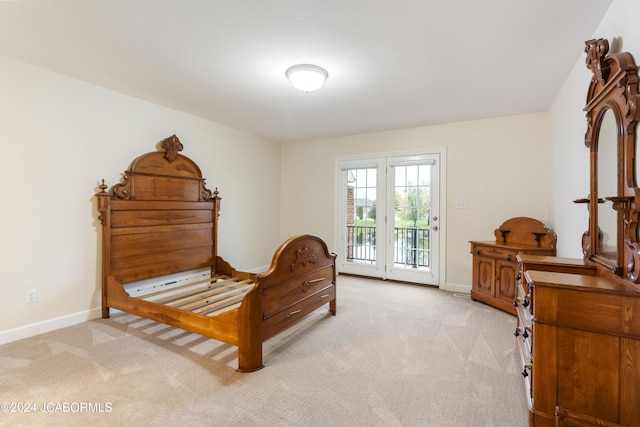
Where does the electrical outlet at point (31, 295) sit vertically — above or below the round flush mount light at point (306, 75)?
below

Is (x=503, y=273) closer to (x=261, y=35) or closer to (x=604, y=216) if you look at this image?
(x=604, y=216)

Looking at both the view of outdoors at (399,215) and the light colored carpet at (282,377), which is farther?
the view of outdoors at (399,215)

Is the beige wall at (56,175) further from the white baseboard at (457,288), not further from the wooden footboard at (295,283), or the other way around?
the white baseboard at (457,288)

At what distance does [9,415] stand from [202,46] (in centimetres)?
258

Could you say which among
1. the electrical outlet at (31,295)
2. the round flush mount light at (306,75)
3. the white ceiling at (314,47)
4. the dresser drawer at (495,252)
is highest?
the white ceiling at (314,47)

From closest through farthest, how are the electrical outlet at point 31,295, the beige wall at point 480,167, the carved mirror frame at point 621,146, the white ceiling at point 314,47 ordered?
the carved mirror frame at point 621,146 < the white ceiling at point 314,47 < the electrical outlet at point 31,295 < the beige wall at point 480,167

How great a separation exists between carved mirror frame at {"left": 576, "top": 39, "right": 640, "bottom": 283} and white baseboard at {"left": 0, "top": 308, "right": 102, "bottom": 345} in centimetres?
417

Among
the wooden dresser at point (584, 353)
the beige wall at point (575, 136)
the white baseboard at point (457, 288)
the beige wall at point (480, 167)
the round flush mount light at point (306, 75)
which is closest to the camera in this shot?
the wooden dresser at point (584, 353)

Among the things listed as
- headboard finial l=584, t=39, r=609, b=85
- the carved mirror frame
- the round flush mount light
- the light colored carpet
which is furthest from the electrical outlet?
headboard finial l=584, t=39, r=609, b=85

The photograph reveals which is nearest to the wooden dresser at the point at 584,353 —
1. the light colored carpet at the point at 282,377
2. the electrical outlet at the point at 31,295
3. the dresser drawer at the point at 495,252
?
the light colored carpet at the point at 282,377

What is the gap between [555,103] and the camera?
3.11 metres

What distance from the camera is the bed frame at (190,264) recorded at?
2.08 m

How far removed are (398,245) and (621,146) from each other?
10.4 ft

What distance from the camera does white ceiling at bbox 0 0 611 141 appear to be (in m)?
1.74
